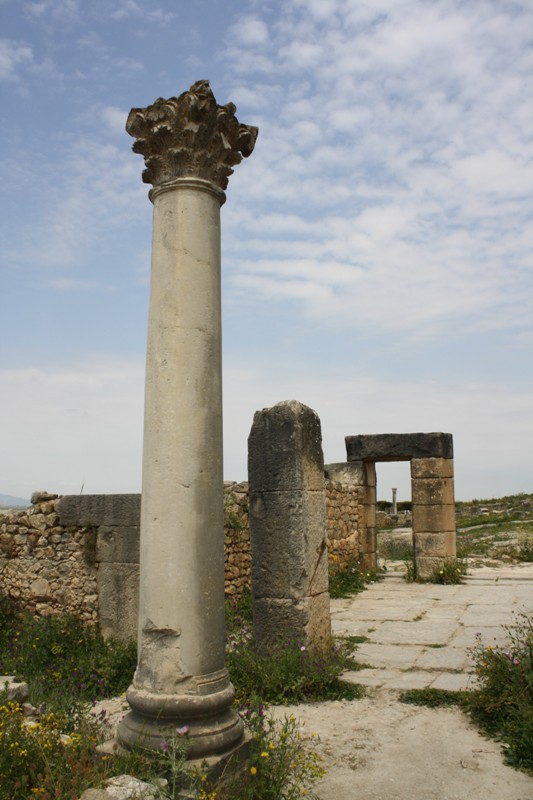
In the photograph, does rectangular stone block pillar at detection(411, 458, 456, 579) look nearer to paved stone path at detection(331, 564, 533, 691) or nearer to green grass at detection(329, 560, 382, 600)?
paved stone path at detection(331, 564, 533, 691)

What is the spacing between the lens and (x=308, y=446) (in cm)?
662

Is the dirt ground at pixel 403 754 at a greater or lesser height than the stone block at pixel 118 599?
lesser

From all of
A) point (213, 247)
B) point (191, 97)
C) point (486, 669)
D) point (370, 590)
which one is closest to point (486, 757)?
point (486, 669)

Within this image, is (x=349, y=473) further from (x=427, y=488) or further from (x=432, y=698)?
(x=432, y=698)

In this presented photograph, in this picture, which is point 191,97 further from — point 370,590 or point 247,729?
point 370,590

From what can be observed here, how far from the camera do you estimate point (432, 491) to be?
1326 centimetres

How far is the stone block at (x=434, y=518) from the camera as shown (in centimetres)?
1315

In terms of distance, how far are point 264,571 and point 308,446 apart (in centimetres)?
121

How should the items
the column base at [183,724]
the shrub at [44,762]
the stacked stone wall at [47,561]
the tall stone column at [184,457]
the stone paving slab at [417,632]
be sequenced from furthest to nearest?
the stacked stone wall at [47,561]
the stone paving slab at [417,632]
the tall stone column at [184,457]
the column base at [183,724]
the shrub at [44,762]

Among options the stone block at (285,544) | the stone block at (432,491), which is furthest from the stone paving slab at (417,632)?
the stone block at (432,491)

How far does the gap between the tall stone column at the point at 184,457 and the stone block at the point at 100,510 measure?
4.22 m

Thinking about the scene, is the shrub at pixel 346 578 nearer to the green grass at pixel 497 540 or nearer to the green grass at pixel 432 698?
the green grass at pixel 497 540

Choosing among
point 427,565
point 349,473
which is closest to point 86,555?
point 349,473

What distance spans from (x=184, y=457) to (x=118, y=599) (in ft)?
15.7
